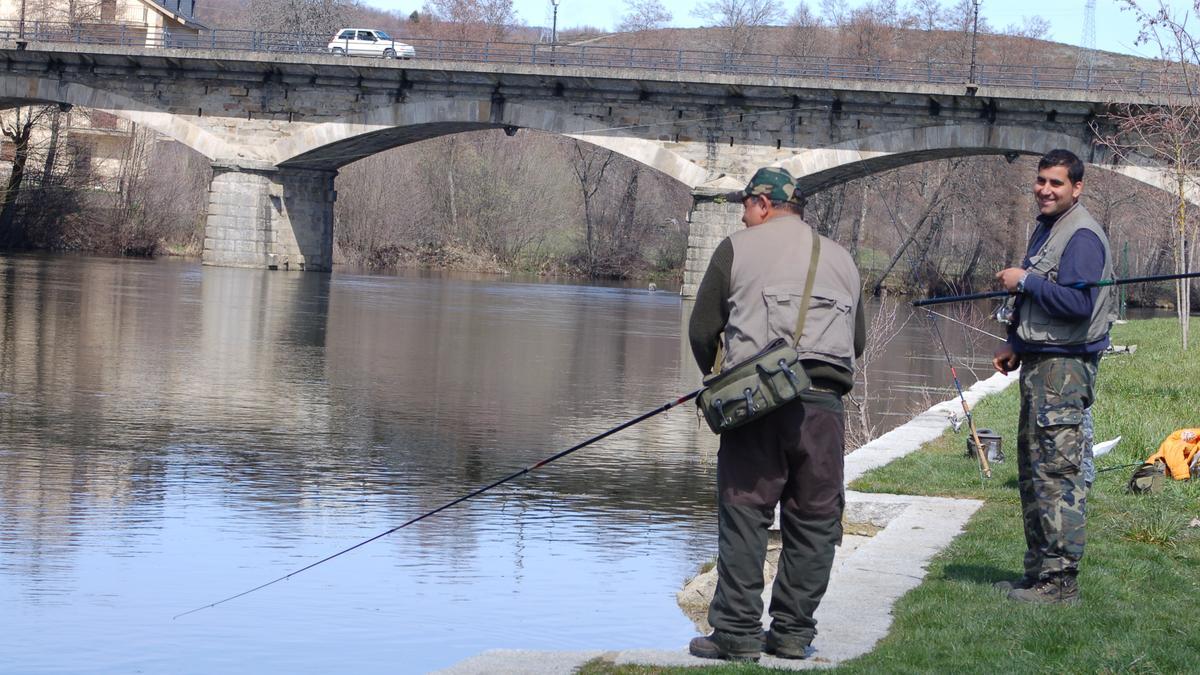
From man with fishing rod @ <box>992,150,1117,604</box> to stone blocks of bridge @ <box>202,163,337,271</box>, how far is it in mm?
44257

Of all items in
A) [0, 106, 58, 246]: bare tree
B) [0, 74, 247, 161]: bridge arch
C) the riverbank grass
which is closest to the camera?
the riverbank grass

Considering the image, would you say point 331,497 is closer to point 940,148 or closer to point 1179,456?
point 1179,456

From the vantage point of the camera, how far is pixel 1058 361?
21.7 ft

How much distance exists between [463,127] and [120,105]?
10.8 m

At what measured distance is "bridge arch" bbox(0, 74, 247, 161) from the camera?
49156mm

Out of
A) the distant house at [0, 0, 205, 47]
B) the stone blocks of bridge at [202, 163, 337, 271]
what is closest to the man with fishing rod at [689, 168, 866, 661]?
the stone blocks of bridge at [202, 163, 337, 271]

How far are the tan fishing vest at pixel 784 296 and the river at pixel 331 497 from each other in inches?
83.6

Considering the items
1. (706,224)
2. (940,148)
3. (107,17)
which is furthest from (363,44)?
(107,17)

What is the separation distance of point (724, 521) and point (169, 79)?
4611cm

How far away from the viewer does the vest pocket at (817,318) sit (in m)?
5.73

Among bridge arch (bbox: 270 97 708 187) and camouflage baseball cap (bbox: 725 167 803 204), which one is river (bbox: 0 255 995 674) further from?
bridge arch (bbox: 270 97 708 187)

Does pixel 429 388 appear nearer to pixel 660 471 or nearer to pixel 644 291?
pixel 660 471

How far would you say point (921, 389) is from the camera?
20391mm

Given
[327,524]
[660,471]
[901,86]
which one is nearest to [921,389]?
[660,471]
